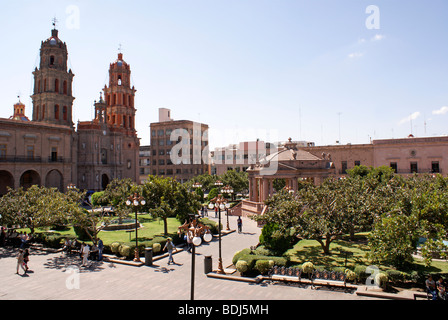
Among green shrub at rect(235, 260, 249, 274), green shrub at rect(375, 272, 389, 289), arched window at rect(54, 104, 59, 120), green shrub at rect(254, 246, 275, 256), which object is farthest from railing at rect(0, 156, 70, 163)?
green shrub at rect(375, 272, 389, 289)

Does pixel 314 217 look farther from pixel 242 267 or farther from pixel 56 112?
pixel 56 112

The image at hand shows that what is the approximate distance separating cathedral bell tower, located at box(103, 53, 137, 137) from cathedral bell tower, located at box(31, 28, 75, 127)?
1351 centimetres

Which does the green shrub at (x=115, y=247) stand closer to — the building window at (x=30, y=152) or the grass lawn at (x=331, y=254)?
the grass lawn at (x=331, y=254)

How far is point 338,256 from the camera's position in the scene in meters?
19.9

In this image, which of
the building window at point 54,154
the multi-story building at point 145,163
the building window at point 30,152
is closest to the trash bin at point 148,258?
the building window at point 30,152

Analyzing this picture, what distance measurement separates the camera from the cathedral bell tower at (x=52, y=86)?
192 ft

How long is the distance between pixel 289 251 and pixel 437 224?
35.7 ft

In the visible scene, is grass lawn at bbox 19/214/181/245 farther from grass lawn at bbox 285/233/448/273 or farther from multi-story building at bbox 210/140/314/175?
multi-story building at bbox 210/140/314/175

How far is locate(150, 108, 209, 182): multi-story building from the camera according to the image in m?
84.9

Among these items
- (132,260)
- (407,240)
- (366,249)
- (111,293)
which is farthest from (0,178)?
(407,240)

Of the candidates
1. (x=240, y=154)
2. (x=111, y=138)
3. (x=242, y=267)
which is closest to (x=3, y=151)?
(x=111, y=138)

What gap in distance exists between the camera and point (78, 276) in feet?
53.8

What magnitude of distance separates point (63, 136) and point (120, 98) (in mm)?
23147
